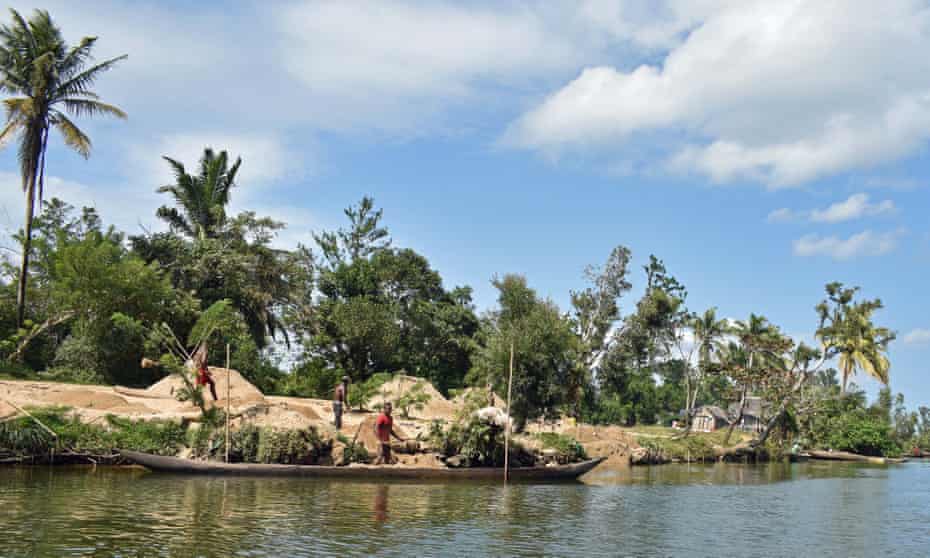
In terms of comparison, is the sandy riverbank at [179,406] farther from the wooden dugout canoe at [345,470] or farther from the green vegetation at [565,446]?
the wooden dugout canoe at [345,470]

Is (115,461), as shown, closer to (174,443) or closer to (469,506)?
(174,443)

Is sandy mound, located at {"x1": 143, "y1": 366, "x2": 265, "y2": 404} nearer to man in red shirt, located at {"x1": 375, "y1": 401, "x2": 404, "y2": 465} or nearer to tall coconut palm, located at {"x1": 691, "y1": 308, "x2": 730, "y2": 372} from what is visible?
man in red shirt, located at {"x1": 375, "y1": 401, "x2": 404, "y2": 465}

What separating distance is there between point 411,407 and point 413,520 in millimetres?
16303

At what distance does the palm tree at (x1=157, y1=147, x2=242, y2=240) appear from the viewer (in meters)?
35.8

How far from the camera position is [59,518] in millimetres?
12562

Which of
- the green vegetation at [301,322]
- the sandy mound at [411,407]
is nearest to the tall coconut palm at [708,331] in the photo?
the green vegetation at [301,322]

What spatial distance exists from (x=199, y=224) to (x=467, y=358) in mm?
16857

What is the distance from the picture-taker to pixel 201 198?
36.2 meters

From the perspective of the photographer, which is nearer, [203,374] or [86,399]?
[203,374]

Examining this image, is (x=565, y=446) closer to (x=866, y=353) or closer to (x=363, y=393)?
(x=363, y=393)

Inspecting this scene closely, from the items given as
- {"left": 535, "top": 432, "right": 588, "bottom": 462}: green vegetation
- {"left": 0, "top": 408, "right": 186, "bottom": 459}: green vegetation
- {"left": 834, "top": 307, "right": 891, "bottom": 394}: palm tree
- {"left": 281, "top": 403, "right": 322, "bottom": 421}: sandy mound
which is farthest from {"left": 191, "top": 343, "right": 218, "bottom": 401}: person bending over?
{"left": 834, "top": 307, "right": 891, "bottom": 394}: palm tree

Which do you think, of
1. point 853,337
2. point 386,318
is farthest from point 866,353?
point 386,318

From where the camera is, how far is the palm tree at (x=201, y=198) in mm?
35812

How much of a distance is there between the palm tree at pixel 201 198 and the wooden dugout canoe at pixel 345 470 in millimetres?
18692
